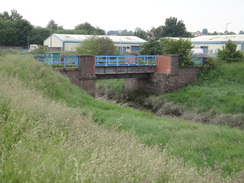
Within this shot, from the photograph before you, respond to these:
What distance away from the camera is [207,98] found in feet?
80.0

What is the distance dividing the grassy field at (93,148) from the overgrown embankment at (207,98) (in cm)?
796

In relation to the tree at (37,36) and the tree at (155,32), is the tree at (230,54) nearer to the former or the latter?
the tree at (37,36)

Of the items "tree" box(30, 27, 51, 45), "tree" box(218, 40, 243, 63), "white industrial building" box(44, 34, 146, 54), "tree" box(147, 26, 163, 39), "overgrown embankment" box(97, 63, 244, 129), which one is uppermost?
"tree" box(147, 26, 163, 39)

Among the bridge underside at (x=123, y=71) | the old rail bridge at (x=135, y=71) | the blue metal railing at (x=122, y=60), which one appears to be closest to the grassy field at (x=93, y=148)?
the old rail bridge at (x=135, y=71)

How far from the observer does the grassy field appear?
442 centimetres

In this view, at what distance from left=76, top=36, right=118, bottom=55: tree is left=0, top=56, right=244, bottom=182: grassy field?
17.9 meters

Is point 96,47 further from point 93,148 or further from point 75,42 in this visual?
point 93,148

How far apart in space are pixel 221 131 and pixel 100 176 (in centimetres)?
1061

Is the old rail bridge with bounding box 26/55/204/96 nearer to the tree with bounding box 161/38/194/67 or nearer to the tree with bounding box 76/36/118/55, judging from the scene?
the tree with bounding box 161/38/194/67

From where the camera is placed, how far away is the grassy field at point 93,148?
4.42m

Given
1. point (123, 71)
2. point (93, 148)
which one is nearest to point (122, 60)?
point (123, 71)

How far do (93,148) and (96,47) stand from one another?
28.2m

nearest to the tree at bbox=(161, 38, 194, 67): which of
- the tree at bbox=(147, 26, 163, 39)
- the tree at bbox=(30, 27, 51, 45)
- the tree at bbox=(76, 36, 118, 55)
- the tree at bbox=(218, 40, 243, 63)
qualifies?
the tree at bbox=(218, 40, 243, 63)

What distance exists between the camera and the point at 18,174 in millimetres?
4082
